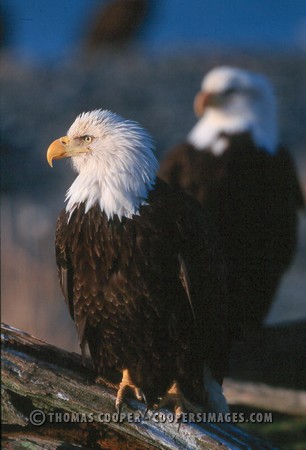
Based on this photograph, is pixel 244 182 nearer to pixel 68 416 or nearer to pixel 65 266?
pixel 65 266

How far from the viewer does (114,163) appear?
2.63m

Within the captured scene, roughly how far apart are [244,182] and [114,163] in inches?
69.1

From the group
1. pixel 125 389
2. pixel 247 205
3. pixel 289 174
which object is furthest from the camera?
pixel 289 174

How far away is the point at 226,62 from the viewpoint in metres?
11.3

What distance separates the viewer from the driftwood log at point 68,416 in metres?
2.60

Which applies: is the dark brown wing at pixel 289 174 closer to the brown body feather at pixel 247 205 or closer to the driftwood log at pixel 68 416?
the brown body feather at pixel 247 205

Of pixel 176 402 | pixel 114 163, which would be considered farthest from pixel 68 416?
pixel 114 163

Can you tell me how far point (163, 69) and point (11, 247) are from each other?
7.16m

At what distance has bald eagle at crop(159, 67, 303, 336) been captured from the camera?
4.25 metres

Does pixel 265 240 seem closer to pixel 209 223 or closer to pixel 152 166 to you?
pixel 209 223

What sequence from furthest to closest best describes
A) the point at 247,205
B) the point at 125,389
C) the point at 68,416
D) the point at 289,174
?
the point at 289,174 → the point at 247,205 → the point at 125,389 → the point at 68,416

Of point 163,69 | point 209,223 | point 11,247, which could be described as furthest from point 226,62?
point 209,223

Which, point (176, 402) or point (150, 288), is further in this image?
point (176, 402)

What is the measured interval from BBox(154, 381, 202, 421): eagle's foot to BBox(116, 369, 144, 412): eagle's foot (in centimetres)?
9
